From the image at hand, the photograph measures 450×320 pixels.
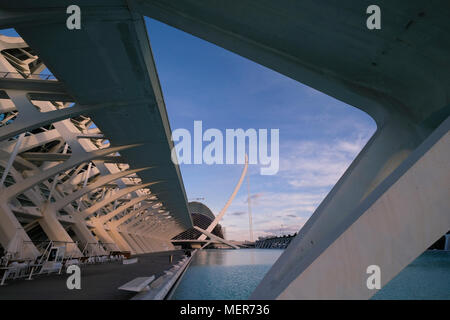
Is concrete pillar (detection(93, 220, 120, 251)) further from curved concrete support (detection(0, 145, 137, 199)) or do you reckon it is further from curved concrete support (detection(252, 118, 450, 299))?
curved concrete support (detection(252, 118, 450, 299))

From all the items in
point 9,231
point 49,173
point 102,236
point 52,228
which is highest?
point 49,173

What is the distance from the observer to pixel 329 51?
3.09 m

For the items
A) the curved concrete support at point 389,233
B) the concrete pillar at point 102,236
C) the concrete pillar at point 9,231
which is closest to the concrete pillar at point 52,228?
the concrete pillar at point 9,231

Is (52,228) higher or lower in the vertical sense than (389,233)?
higher

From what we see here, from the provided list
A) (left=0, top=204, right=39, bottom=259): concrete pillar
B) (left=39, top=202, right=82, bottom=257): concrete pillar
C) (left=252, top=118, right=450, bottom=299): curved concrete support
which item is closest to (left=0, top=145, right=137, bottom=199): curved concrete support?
(left=0, top=204, right=39, bottom=259): concrete pillar

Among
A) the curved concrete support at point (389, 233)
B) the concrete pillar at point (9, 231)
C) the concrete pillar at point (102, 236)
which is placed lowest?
the curved concrete support at point (389, 233)

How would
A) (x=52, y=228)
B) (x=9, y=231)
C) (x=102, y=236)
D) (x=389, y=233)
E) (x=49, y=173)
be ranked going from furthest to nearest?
(x=102, y=236), (x=52, y=228), (x=49, y=173), (x=9, y=231), (x=389, y=233)

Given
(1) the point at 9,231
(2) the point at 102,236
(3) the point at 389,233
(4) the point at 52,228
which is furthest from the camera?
(2) the point at 102,236

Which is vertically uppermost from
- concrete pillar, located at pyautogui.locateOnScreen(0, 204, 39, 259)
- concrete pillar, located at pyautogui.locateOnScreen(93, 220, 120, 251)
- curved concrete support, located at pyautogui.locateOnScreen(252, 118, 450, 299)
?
concrete pillar, located at pyautogui.locateOnScreen(93, 220, 120, 251)

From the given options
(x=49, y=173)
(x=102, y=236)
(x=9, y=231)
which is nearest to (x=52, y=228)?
(x=9, y=231)

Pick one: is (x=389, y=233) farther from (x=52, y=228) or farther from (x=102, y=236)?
(x=102, y=236)

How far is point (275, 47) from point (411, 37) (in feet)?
4.93

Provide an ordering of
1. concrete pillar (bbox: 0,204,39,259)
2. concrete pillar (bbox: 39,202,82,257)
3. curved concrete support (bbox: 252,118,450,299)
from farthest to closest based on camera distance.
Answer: concrete pillar (bbox: 39,202,82,257)
concrete pillar (bbox: 0,204,39,259)
curved concrete support (bbox: 252,118,450,299)

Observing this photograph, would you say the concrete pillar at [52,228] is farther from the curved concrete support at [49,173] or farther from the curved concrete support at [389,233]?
the curved concrete support at [389,233]
